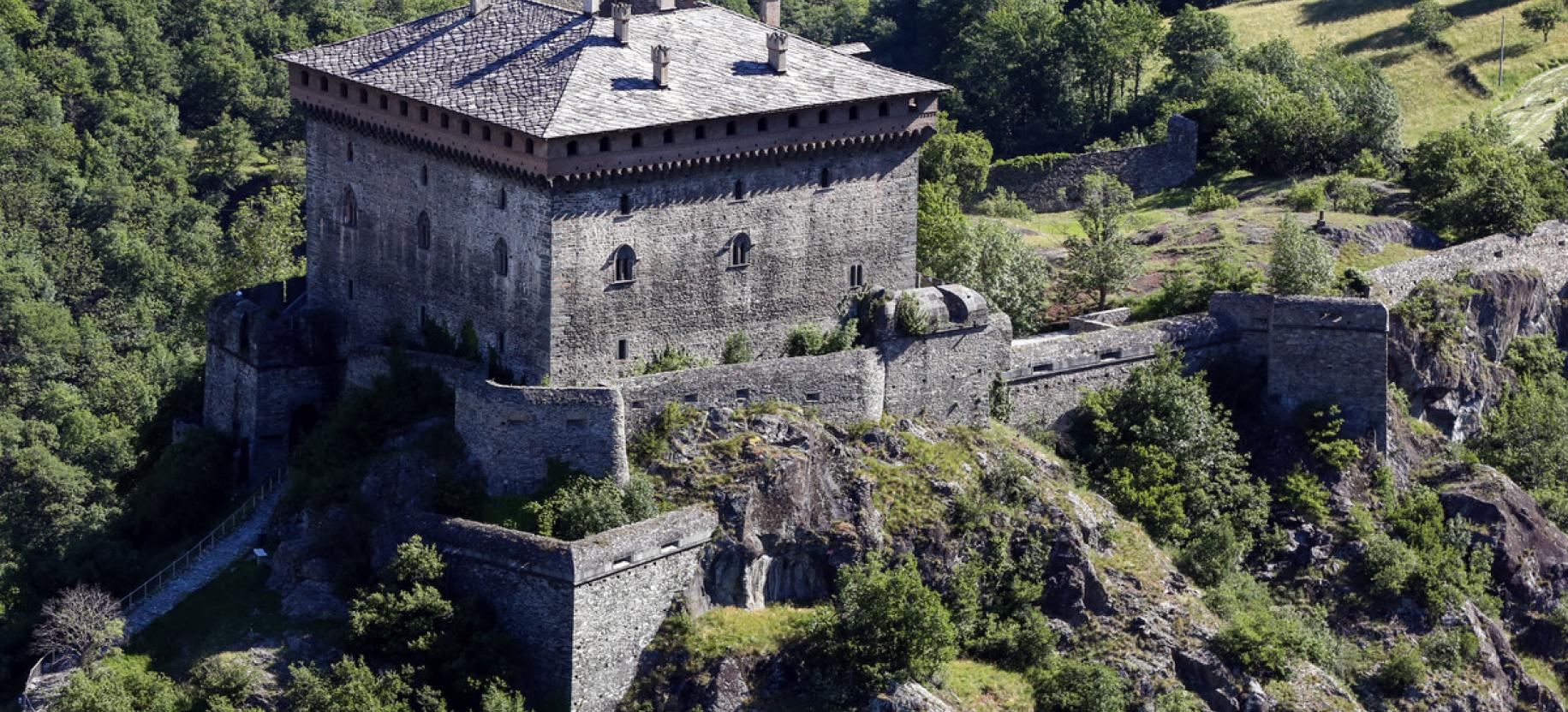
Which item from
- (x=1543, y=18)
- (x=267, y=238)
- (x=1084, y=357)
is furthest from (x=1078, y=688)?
(x=1543, y=18)

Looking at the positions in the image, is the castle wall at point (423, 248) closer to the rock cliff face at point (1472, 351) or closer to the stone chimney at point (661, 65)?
the stone chimney at point (661, 65)

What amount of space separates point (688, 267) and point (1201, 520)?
18.4m

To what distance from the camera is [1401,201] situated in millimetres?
107500

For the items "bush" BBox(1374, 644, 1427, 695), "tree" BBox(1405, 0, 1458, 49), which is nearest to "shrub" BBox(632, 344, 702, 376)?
"bush" BBox(1374, 644, 1427, 695)

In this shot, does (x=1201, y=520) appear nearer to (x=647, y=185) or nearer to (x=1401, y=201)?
(x=647, y=185)

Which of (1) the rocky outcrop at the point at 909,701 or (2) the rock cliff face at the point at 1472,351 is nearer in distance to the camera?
(1) the rocky outcrop at the point at 909,701

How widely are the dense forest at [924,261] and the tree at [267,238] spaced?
0.29 metres

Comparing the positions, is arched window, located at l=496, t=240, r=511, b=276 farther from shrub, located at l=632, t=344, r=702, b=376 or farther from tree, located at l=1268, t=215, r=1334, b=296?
tree, located at l=1268, t=215, r=1334, b=296

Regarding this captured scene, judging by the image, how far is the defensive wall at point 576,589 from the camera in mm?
71312

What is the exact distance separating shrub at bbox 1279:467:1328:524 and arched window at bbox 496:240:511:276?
26531 mm

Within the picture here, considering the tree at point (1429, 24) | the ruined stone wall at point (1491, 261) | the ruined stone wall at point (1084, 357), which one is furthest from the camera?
the tree at point (1429, 24)

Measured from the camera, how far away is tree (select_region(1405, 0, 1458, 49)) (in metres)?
135

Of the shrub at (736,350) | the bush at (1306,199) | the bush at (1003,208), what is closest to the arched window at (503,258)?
the shrub at (736,350)

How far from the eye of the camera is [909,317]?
8038 cm
